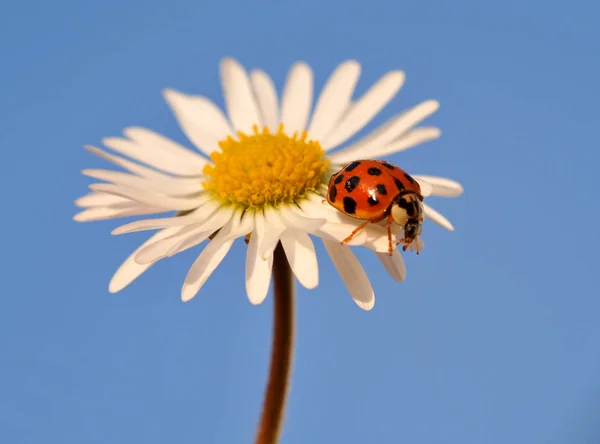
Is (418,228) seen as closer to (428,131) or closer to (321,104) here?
(428,131)

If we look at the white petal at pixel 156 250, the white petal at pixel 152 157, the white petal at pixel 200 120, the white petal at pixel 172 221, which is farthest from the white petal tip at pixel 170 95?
the white petal at pixel 156 250

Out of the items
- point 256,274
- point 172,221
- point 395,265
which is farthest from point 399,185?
point 172,221

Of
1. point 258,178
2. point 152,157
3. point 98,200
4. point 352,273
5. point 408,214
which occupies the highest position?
point 152,157

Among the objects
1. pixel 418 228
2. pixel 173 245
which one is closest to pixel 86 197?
pixel 173 245

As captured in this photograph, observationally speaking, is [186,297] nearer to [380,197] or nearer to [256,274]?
[256,274]

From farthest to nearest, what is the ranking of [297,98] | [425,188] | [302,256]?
[297,98]
[425,188]
[302,256]

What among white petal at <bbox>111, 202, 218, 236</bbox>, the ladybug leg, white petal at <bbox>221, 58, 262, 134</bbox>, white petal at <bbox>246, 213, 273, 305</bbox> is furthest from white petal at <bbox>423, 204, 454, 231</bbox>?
white petal at <bbox>221, 58, 262, 134</bbox>

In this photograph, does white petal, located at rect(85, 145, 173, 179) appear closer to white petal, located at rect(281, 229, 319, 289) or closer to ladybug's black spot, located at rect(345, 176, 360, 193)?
white petal, located at rect(281, 229, 319, 289)
